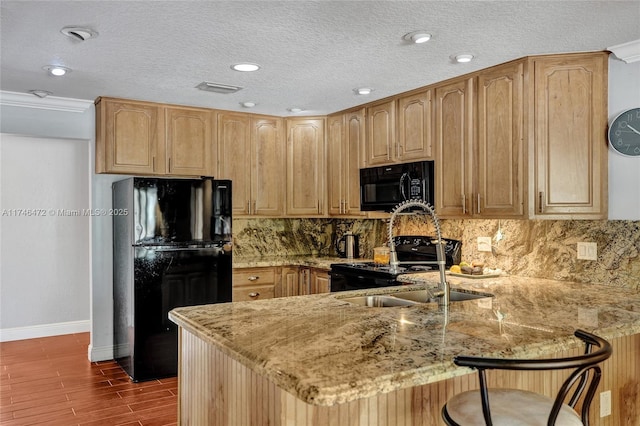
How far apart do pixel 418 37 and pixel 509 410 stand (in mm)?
1913

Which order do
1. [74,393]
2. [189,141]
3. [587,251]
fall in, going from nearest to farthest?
[587,251] < [74,393] < [189,141]

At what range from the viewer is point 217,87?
3.74 m

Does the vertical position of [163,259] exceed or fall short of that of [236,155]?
it falls short

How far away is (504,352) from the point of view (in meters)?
1.55

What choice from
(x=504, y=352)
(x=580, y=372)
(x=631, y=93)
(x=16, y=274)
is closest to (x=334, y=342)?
(x=504, y=352)

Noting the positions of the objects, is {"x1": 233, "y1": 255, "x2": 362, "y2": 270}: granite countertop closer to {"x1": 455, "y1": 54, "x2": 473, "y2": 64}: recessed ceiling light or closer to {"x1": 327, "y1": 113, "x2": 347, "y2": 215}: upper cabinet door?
{"x1": 327, "y1": 113, "x2": 347, "y2": 215}: upper cabinet door

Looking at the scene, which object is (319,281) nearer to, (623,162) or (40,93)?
(623,162)

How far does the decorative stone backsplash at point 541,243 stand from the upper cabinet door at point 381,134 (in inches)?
23.7

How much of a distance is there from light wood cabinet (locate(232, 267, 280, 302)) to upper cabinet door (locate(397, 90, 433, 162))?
161 cm

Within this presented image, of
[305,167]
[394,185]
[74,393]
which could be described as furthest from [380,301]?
[74,393]

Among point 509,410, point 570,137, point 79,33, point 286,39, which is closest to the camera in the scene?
point 509,410

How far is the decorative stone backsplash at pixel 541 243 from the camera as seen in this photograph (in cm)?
294

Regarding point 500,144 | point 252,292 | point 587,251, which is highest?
point 500,144

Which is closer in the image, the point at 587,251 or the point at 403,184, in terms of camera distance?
the point at 587,251
